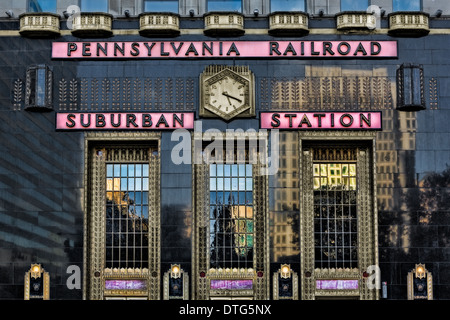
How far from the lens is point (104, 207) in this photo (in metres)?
25.7

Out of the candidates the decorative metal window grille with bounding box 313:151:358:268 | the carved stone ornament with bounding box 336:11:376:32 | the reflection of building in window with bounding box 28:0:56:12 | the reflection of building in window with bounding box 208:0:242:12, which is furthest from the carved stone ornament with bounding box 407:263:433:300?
the reflection of building in window with bounding box 28:0:56:12

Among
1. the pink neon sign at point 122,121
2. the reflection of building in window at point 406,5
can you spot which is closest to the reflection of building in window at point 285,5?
the reflection of building in window at point 406,5

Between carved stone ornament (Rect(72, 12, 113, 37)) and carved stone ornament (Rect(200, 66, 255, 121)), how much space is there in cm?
468

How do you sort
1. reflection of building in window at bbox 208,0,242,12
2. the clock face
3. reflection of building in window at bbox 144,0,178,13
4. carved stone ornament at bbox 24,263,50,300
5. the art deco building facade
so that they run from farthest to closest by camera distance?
reflection of building in window at bbox 144,0,178,13, reflection of building in window at bbox 208,0,242,12, the clock face, the art deco building facade, carved stone ornament at bbox 24,263,50,300

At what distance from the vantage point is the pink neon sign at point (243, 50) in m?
25.6

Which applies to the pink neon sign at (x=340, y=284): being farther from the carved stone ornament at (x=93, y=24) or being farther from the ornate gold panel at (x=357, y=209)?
the carved stone ornament at (x=93, y=24)

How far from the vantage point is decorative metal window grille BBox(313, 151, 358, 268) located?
83.6ft

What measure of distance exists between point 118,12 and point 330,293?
1547 cm

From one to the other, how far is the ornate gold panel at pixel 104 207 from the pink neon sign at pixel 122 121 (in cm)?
34

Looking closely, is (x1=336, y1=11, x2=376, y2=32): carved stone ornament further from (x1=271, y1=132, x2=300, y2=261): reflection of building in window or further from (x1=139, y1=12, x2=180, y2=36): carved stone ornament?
(x1=139, y1=12, x2=180, y2=36): carved stone ornament

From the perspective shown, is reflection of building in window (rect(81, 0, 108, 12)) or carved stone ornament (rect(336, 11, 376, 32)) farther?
reflection of building in window (rect(81, 0, 108, 12))

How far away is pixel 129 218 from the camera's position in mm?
25672

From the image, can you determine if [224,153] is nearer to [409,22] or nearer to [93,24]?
[93,24]

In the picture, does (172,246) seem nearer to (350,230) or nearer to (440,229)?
(350,230)
